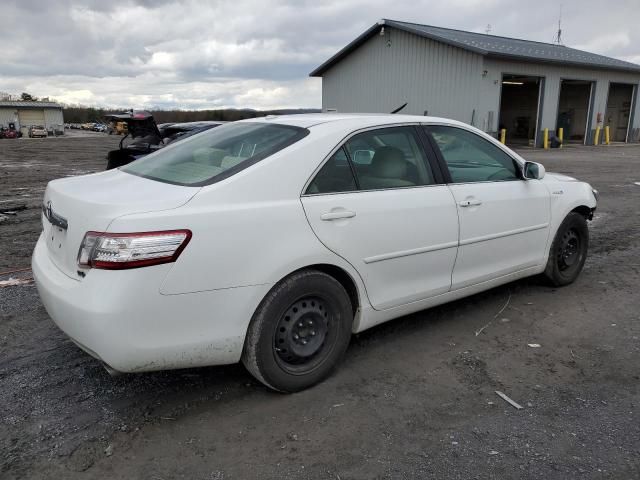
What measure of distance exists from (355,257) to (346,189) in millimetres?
418

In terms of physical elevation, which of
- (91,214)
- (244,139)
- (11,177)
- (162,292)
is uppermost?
(244,139)

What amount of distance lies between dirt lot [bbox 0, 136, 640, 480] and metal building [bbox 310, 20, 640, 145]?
61.6 feet

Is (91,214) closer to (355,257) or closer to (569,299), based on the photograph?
(355,257)

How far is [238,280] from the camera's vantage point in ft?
8.93

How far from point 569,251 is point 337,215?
9.54 feet

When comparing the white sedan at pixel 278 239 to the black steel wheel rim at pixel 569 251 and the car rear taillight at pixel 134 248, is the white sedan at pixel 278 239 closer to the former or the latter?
the car rear taillight at pixel 134 248

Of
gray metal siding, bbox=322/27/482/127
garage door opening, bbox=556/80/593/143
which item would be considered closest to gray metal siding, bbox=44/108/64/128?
gray metal siding, bbox=322/27/482/127

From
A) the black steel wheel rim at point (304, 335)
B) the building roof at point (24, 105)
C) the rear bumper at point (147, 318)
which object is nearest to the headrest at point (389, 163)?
the black steel wheel rim at point (304, 335)

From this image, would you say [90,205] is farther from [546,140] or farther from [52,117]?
[52,117]

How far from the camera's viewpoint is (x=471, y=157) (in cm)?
415

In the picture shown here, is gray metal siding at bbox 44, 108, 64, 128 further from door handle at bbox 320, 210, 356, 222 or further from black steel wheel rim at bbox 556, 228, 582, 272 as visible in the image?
door handle at bbox 320, 210, 356, 222

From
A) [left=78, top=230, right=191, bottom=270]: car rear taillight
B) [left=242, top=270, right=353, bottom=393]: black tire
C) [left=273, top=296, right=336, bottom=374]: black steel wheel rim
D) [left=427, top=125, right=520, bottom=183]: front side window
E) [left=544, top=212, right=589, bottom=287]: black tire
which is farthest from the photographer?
[left=544, top=212, right=589, bottom=287]: black tire

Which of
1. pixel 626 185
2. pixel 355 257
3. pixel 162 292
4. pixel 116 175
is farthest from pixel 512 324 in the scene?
pixel 626 185

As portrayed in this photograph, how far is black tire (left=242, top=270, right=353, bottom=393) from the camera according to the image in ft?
9.45
